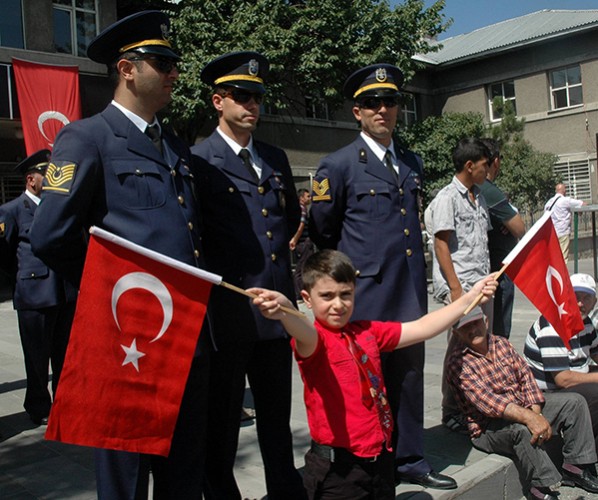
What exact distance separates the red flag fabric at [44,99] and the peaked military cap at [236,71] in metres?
11.4

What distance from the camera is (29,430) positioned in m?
5.04

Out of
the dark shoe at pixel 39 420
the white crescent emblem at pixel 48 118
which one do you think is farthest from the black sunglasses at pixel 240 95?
the white crescent emblem at pixel 48 118

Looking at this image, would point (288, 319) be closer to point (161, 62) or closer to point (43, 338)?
point (161, 62)

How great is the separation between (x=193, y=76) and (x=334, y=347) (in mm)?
13710

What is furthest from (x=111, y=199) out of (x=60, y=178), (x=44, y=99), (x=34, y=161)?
(x=44, y=99)

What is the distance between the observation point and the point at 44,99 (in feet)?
47.5

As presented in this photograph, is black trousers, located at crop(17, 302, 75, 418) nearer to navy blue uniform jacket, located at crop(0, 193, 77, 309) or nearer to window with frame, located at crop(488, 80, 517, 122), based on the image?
navy blue uniform jacket, located at crop(0, 193, 77, 309)

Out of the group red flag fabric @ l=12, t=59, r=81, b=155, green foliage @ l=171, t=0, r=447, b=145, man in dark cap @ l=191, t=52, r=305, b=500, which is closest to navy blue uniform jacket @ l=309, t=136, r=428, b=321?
man in dark cap @ l=191, t=52, r=305, b=500

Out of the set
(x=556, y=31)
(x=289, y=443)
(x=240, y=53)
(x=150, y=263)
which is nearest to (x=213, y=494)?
(x=289, y=443)

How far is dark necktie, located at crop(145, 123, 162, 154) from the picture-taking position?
2717 millimetres

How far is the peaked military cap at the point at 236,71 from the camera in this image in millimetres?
3234

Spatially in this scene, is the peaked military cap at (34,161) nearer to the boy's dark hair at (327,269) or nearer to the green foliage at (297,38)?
the boy's dark hair at (327,269)

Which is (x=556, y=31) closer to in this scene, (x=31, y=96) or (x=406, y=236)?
(x=31, y=96)

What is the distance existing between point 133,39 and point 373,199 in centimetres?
152
